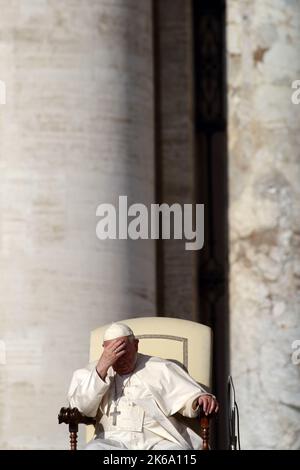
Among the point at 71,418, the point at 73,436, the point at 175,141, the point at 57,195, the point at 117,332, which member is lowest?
the point at 73,436

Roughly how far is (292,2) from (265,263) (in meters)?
1.73

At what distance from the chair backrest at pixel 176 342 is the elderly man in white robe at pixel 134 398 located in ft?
1.03

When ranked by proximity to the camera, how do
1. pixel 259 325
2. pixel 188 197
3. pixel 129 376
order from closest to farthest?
pixel 129 376 < pixel 259 325 < pixel 188 197

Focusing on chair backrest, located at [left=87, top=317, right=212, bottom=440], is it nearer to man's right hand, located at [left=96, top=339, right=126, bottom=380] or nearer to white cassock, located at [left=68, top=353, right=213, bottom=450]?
white cassock, located at [left=68, top=353, right=213, bottom=450]

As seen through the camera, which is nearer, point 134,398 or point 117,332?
point 117,332

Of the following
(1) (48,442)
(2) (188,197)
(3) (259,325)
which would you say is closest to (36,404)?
(1) (48,442)

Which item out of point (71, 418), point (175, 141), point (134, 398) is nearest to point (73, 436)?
point (71, 418)

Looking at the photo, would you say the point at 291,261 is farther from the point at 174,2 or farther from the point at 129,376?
the point at 174,2

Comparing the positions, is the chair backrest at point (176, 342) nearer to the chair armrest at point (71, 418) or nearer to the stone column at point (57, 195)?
the chair armrest at point (71, 418)

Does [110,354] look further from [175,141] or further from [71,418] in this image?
[175,141]

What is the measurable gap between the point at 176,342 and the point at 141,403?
28.6 inches

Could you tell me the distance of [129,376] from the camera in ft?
50.0

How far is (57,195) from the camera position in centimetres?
1734

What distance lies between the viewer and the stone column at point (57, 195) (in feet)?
56.4
